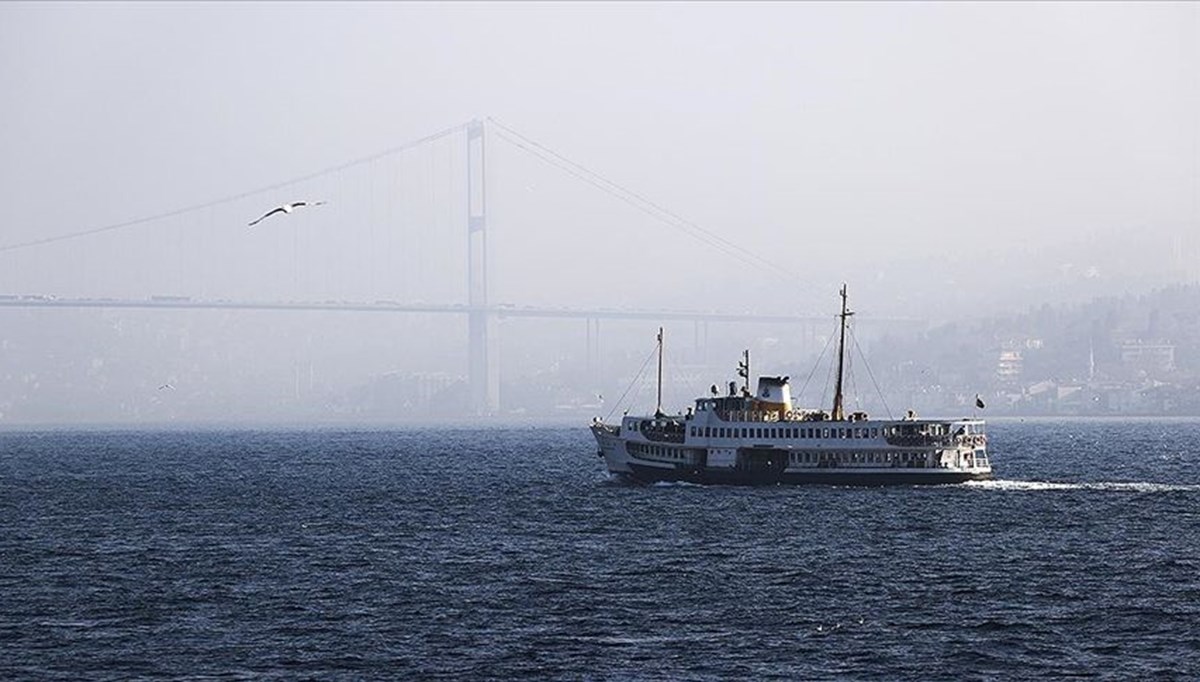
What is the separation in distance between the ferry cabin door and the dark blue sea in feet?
4.64

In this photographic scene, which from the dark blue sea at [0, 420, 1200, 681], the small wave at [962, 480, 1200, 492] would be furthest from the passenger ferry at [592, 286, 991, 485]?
the small wave at [962, 480, 1200, 492]

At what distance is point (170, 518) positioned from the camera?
98.6 meters

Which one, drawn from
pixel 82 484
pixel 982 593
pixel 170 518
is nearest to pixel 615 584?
pixel 982 593

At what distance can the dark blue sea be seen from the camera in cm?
5156

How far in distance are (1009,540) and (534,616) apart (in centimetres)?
3071

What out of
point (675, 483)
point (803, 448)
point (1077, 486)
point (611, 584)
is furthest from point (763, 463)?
point (611, 584)

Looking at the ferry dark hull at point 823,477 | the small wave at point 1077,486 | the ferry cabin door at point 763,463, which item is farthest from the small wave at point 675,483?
the small wave at point 1077,486

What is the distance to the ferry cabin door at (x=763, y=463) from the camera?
109 metres

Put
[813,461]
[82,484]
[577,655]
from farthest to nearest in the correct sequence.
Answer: [82,484] → [813,461] → [577,655]

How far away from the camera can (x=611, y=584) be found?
6706 cm

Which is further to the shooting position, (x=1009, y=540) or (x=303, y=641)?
(x=1009, y=540)

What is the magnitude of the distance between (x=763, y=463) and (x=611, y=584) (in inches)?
1701

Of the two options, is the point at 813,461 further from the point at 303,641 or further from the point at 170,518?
the point at 303,641

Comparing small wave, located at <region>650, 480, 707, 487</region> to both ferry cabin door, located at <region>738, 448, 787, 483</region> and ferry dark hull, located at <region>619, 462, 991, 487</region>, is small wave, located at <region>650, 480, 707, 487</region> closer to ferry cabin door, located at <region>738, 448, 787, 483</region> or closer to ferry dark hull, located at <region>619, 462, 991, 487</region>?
ferry dark hull, located at <region>619, 462, 991, 487</region>
